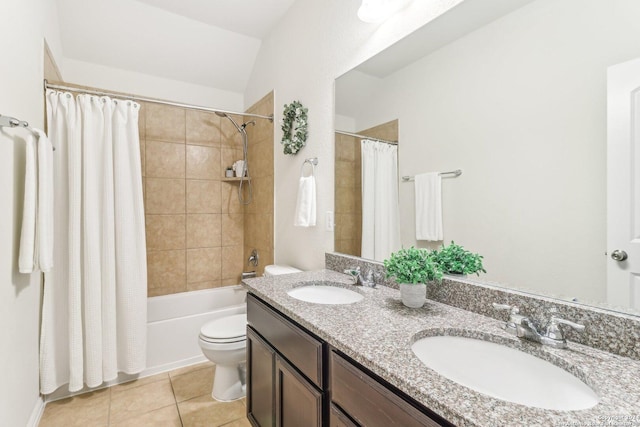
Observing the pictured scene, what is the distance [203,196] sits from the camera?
9.92 ft

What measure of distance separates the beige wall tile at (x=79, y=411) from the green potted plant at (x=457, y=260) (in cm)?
211

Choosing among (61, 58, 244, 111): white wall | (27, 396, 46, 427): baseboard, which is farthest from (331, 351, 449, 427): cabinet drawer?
(61, 58, 244, 111): white wall

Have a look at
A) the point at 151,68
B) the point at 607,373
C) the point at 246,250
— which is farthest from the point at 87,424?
the point at 151,68

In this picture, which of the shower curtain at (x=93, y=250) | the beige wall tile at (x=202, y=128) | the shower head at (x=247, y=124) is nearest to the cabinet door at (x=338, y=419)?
the shower curtain at (x=93, y=250)

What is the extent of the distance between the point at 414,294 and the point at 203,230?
2464 millimetres

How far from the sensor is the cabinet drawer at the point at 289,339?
0.98 m

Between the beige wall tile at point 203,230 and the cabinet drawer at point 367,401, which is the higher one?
the beige wall tile at point 203,230

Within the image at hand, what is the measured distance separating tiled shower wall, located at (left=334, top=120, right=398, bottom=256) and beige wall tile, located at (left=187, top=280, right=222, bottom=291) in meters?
1.77

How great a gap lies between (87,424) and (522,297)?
2367 millimetres

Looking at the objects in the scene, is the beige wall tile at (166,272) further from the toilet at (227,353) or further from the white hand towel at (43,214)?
the white hand towel at (43,214)

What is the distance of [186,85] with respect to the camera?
292cm

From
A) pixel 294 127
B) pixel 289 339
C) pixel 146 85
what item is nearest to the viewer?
pixel 289 339

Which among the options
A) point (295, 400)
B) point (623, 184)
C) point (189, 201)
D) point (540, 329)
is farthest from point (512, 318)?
point (189, 201)

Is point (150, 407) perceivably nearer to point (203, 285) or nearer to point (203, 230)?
point (203, 285)
